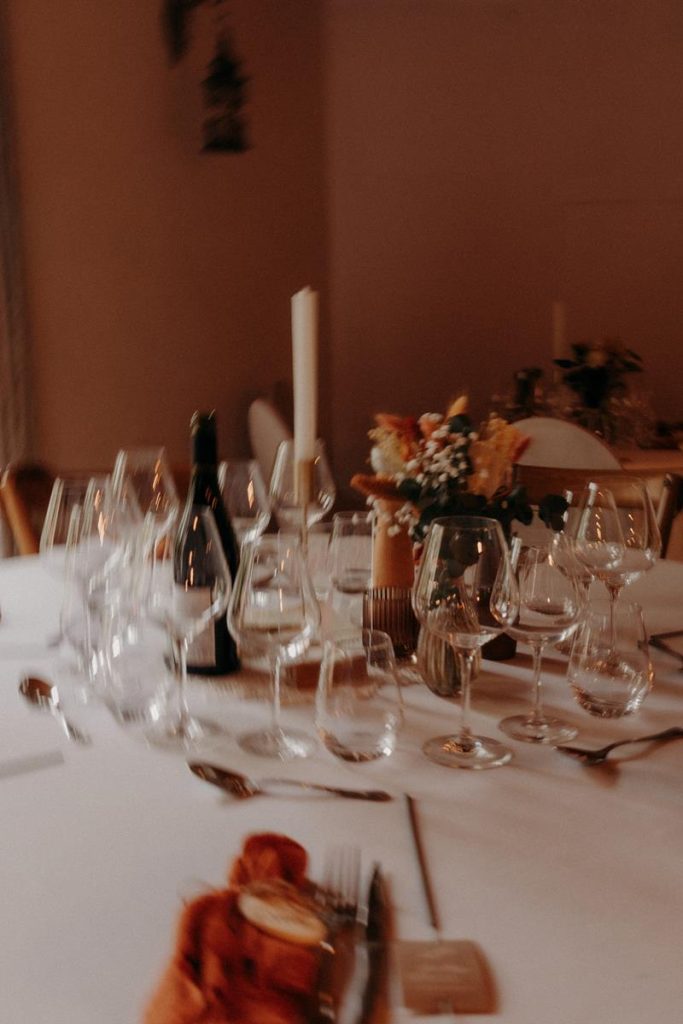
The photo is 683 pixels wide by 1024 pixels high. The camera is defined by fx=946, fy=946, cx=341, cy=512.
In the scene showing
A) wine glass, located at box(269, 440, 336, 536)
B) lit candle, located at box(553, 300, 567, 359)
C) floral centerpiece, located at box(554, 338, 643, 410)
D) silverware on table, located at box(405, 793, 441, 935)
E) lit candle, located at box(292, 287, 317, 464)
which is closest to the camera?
silverware on table, located at box(405, 793, 441, 935)

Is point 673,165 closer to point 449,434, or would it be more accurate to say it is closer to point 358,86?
point 358,86

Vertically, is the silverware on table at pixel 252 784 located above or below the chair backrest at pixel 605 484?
below

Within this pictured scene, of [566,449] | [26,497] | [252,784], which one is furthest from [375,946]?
[566,449]

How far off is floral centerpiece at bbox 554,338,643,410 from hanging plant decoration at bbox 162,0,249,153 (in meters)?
1.67

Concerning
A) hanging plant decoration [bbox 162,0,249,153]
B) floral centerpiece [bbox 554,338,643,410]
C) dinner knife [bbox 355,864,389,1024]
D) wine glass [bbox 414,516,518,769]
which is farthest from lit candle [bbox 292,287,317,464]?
floral centerpiece [bbox 554,338,643,410]

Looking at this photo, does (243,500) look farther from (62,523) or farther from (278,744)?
(278,744)

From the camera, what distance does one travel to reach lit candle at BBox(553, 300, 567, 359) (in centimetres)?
490

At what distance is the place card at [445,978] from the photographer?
2.00 ft

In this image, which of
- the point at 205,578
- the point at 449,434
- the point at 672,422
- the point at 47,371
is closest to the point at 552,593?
the point at 449,434

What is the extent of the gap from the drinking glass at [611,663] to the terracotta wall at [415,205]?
2683 mm

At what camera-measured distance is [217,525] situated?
1397 mm

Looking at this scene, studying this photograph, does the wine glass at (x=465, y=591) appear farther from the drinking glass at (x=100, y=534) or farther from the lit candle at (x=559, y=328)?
the lit candle at (x=559, y=328)

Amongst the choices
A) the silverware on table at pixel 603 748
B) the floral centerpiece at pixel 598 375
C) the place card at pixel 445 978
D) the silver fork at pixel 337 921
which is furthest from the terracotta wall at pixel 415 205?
the place card at pixel 445 978

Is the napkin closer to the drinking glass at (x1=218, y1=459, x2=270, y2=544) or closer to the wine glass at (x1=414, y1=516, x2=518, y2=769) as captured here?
the wine glass at (x1=414, y1=516, x2=518, y2=769)
